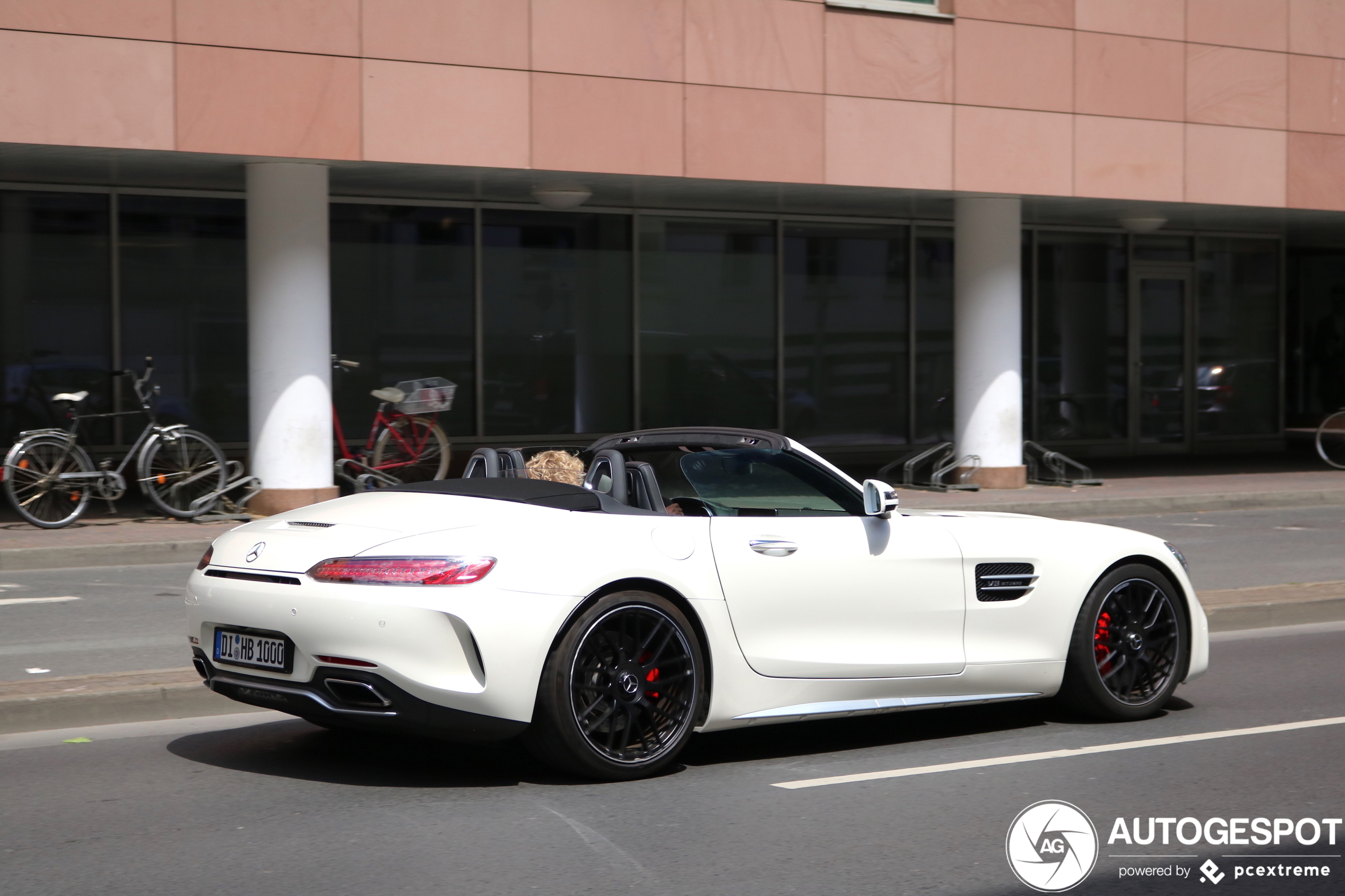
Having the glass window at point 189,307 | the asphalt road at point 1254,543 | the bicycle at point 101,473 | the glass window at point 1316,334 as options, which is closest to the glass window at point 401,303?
A: the glass window at point 189,307

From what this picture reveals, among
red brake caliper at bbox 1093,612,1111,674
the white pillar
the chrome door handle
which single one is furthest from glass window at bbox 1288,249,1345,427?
the chrome door handle

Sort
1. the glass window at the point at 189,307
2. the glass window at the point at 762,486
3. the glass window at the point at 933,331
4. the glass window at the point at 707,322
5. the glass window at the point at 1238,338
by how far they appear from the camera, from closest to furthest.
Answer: the glass window at the point at 762,486 → the glass window at the point at 189,307 → the glass window at the point at 707,322 → the glass window at the point at 933,331 → the glass window at the point at 1238,338

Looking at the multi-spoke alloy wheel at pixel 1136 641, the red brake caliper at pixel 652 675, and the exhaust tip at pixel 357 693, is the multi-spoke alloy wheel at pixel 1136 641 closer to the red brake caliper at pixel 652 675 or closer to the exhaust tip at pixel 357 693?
the red brake caliper at pixel 652 675

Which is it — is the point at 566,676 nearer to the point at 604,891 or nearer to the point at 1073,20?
the point at 604,891

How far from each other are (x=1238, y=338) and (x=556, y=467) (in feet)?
57.9

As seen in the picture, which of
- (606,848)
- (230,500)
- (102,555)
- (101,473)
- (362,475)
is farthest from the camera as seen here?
(362,475)

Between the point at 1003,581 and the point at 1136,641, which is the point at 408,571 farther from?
the point at 1136,641

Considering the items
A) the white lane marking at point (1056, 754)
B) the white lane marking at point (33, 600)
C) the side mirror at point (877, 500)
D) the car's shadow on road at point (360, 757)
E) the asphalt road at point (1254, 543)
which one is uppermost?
the side mirror at point (877, 500)

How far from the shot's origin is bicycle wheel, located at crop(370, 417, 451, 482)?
1675cm

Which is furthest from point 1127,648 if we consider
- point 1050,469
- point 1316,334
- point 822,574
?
point 1316,334

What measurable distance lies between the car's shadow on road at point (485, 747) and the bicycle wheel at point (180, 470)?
8.28m

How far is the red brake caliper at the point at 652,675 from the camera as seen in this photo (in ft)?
18.5

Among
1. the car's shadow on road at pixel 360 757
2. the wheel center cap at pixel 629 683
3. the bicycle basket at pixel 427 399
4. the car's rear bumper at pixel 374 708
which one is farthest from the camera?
the bicycle basket at pixel 427 399

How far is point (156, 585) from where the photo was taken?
11.6 m
